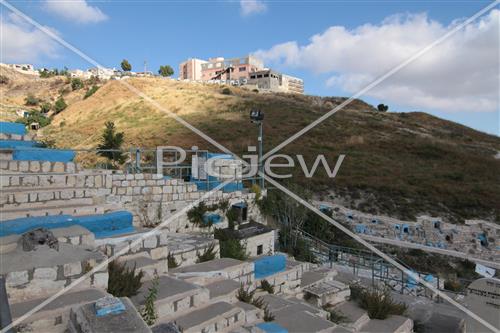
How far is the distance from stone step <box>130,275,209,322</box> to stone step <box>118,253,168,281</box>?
0.22 meters

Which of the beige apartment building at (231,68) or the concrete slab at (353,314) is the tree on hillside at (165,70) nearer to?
the beige apartment building at (231,68)

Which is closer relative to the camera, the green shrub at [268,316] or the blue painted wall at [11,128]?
the green shrub at [268,316]

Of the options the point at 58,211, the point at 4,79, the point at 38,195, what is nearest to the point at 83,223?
the point at 58,211

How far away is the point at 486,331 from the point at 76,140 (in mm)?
32658

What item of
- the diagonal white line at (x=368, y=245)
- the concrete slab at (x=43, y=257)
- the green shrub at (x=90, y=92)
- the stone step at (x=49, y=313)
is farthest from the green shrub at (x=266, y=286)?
the green shrub at (x=90, y=92)

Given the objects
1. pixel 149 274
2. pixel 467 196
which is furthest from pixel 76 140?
pixel 467 196

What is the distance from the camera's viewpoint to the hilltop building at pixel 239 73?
8916 cm

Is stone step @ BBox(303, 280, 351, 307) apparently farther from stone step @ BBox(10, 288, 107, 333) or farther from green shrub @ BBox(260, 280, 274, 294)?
stone step @ BBox(10, 288, 107, 333)

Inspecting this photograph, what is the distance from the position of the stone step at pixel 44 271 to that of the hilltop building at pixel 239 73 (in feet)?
281

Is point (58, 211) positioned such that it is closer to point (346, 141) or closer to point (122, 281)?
point (122, 281)

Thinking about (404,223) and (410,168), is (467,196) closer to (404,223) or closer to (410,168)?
(410,168)

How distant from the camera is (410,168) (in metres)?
27.3

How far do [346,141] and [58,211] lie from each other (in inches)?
1261

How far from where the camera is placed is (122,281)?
4.13 metres
